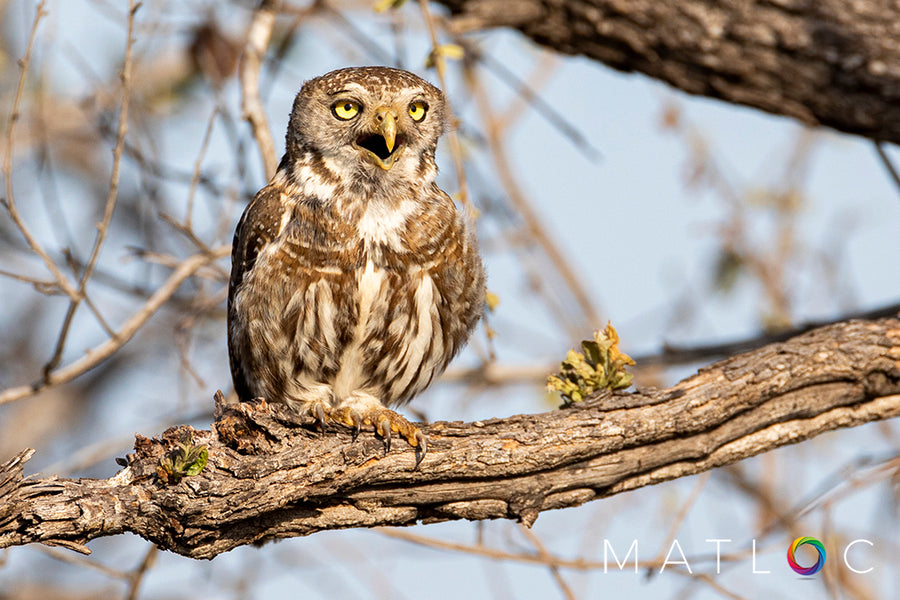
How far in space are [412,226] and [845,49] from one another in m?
2.10

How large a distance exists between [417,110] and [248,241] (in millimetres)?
890

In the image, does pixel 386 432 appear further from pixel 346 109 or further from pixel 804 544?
pixel 804 544

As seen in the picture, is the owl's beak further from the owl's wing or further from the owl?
the owl's wing

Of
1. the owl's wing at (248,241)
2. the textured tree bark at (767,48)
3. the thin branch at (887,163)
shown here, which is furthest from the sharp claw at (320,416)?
the thin branch at (887,163)

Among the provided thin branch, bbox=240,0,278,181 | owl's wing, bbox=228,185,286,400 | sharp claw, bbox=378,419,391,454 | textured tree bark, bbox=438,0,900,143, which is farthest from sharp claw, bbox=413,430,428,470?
textured tree bark, bbox=438,0,900,143

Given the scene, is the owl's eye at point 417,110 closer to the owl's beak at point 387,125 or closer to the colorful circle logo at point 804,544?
the owl's beak at point 387,125

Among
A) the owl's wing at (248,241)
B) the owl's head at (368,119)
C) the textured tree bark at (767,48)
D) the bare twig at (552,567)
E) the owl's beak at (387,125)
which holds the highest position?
the textured tree bark at (767,48)

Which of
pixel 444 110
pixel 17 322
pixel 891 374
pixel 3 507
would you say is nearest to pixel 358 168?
pixel 444 110

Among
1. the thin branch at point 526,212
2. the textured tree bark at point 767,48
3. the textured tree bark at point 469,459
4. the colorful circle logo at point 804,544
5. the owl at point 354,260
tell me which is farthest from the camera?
the thin branch at point 526,212

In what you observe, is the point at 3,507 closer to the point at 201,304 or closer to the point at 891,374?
the point at 201,304

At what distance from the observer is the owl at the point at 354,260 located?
13.5 ft

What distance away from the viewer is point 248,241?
434cm

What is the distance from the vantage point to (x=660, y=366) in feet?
19.2

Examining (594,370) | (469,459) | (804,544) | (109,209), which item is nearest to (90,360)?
(109,209)
